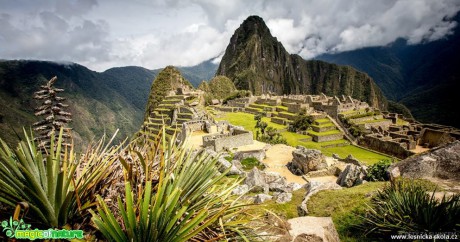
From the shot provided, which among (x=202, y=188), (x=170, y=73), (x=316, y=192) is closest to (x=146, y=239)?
(x=202, y=188)

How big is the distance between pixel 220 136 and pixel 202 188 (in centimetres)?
2423

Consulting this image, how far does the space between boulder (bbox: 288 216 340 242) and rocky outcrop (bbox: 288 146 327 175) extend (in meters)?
13.5

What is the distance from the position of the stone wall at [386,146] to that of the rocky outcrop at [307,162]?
88.5ft

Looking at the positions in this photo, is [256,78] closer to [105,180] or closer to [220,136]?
[220,136]

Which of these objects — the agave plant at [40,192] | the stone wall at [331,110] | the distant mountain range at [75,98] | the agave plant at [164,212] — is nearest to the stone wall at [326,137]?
the stone wall at [331,110]

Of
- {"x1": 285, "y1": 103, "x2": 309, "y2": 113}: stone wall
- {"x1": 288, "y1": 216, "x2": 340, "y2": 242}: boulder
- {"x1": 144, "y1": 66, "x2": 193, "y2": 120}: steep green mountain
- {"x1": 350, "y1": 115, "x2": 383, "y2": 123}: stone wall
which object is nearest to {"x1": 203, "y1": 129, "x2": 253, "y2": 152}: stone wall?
{"x1": 288, "y1": 216, "x2": 340, "y2": 242}: boulder

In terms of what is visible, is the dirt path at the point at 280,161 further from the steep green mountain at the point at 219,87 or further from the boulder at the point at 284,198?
the steep green mountain at the point at 219,87

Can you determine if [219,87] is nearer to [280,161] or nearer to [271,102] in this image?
[271,102]

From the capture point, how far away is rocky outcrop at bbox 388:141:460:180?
7.96m

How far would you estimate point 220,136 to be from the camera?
27.1 m

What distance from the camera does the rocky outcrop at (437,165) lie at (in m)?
7.96

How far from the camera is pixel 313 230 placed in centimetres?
437

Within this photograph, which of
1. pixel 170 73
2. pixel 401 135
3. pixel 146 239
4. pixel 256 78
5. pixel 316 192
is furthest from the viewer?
pixel 256 78

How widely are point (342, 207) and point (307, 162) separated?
11612 mm
